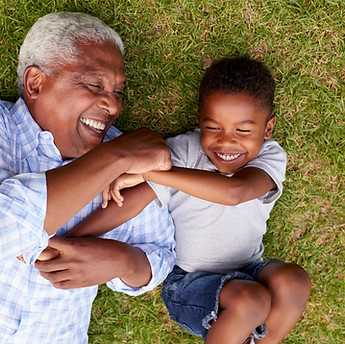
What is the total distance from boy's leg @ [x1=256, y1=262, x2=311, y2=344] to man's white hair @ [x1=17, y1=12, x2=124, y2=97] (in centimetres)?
186

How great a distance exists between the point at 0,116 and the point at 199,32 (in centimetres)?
161

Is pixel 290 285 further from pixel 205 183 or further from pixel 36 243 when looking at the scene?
→ pixel 36 243

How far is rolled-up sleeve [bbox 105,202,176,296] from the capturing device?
9.37ft

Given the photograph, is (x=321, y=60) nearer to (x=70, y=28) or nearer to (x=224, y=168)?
(x=224, y=168)

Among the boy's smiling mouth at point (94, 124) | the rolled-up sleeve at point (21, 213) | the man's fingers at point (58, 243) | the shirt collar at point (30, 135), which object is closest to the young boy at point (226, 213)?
the man's fingers at point (58, 243)

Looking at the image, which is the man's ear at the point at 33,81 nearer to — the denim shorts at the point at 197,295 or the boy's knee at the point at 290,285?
the denim shorts at the point at 197,295

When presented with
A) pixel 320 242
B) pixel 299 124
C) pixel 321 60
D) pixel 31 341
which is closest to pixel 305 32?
pixel 321 60

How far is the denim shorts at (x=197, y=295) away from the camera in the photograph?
2768 millimetres

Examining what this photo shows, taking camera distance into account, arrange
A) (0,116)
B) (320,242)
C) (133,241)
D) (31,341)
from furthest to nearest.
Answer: (320,242) < (133,241) < (31,341) < (0,116)

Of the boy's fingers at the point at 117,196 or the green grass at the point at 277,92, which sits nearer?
the boy's fingers at the point at 117,196

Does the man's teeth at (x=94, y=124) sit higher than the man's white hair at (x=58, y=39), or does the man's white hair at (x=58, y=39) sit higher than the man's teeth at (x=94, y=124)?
the man's white hair at (x=58, y=39)

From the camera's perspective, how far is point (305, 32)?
3281mm

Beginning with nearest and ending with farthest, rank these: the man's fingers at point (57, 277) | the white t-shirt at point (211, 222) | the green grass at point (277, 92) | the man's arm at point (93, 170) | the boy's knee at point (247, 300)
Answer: the man's arm at point (93, 170) → the man's fingers at point (57, 277) → the boy's knee at point (247, 300) → the white t-shirt at point (211, 222) → the green grass at point (277, 92)

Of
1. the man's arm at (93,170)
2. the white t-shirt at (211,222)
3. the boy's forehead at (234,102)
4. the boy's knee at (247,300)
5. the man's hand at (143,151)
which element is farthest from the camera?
the white t-shirt at (211,222)
